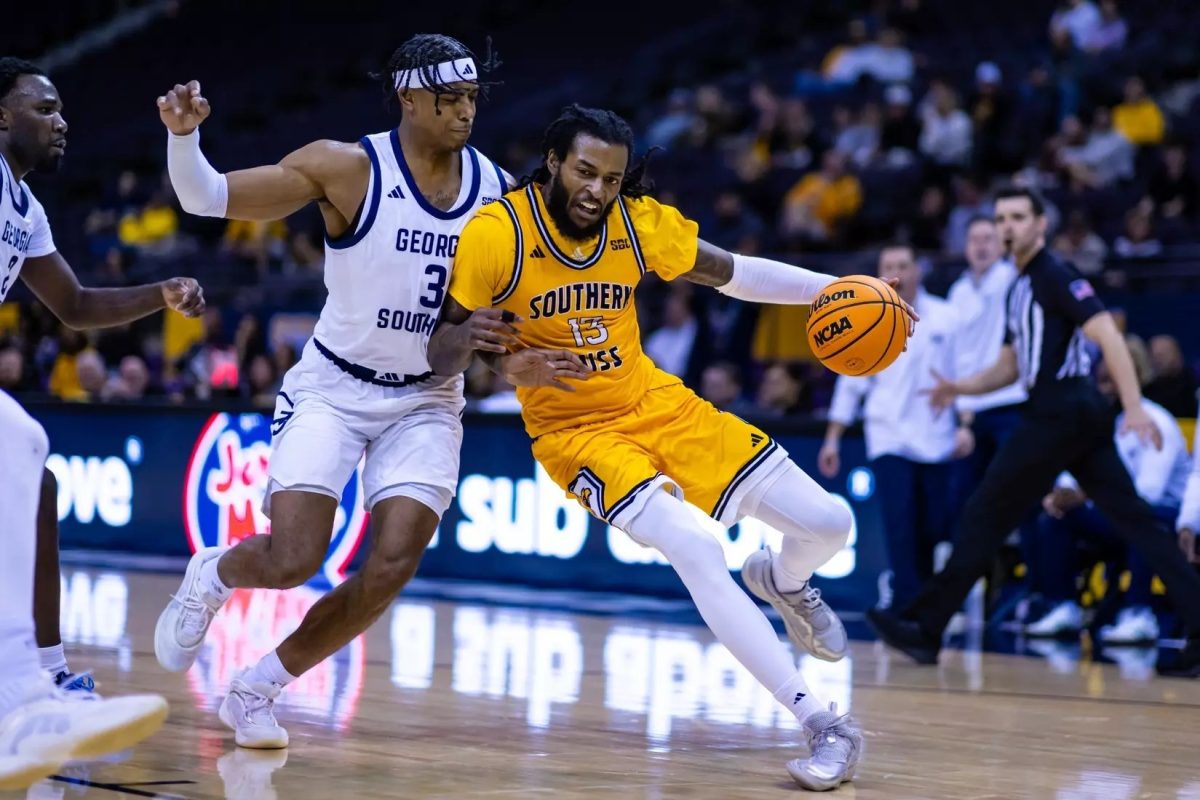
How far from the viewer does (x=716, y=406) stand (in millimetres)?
11008

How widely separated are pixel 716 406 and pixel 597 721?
5.32 metres

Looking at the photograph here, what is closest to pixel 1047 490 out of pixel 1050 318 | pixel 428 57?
pixel 1050 318

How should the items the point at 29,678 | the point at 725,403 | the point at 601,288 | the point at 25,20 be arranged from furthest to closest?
the point at 25,20 < the point at 725,403 < the point at 601,288 < the point at 29,678

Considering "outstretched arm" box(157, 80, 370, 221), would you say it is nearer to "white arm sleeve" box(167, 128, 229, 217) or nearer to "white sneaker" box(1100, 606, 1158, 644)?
"white arm sleeve" box(167, 128, 229, 217)

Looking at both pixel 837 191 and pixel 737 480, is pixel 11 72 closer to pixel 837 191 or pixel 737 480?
pixel 737 480

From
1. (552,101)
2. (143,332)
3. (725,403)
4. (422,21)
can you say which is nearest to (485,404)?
(725,403)

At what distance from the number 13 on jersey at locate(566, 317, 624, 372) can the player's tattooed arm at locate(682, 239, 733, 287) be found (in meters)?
0.41

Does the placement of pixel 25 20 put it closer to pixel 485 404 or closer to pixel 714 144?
pixel 714 144

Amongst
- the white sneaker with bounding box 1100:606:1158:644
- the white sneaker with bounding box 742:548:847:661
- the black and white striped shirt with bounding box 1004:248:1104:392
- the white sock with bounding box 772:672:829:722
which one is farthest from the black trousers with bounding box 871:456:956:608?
the white sock with bounding box 772:672:829:722

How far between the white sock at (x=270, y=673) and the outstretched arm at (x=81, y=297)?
3.64 feet

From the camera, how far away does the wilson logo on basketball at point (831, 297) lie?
5.40 metres

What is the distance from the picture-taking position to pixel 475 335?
4836mm

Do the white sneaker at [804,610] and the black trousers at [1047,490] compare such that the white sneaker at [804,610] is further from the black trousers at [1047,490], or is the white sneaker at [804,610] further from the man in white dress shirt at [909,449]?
the man in white dress shirt at [909,449]

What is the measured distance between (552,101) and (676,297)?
8.48 m
